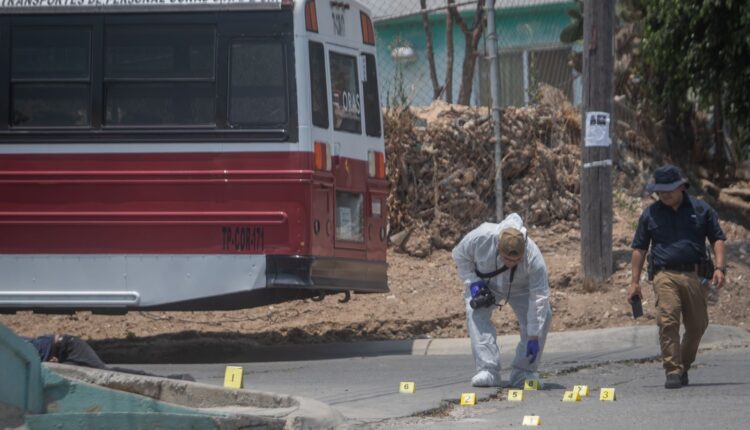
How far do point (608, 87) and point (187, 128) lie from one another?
4545 mm

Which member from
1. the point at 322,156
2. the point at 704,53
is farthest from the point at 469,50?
the point at 322,156

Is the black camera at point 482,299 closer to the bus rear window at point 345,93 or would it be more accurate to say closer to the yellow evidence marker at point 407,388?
the yellow evidence marker at point 407,388

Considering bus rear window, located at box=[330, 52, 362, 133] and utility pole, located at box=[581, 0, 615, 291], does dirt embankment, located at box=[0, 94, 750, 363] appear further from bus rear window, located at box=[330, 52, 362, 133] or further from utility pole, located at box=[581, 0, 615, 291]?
bus rear window, located at box=[330, 52, 362, 133]

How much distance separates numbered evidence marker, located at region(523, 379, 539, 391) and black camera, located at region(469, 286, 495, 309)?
625 mm

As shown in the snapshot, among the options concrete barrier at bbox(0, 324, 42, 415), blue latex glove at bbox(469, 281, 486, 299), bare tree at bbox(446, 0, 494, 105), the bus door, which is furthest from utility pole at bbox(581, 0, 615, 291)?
concrete barrier at bbox(0, 324, 42, 415)

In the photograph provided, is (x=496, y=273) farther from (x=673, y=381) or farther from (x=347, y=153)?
(x=347, y=153)

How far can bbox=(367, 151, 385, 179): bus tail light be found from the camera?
39.2ft

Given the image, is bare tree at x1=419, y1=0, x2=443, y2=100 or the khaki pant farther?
bare tree at x1=419, y1=0, x2=443, y2=100

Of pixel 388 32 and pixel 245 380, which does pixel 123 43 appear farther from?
pixel 388 32

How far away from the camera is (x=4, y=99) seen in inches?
442

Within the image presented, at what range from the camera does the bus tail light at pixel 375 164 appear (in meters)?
11.9

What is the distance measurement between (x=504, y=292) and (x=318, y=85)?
117 inches

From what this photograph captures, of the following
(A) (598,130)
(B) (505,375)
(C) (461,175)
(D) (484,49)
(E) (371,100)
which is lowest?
(B) (505,375)

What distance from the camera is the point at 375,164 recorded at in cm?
1205
